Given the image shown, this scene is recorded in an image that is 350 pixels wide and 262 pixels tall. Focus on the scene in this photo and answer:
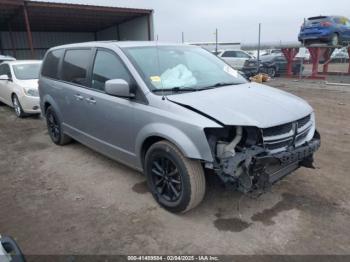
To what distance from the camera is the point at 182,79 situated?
3.64m

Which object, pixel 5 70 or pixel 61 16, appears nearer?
pixel 5 70

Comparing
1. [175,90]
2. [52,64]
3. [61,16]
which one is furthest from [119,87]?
[61,16]

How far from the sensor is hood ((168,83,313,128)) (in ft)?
9.48

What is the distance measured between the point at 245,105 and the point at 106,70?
186cm

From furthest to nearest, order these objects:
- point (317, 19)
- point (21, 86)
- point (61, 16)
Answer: point (61, 16) < point (317, 19) < point (21, 86)

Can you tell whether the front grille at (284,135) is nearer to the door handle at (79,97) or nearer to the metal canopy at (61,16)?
the door handle at (79,97)

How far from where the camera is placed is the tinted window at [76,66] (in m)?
4.40

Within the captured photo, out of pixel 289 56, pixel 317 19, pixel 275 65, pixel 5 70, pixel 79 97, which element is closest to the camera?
pixel 79 97

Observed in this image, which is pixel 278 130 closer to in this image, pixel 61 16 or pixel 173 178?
pixel 173 178

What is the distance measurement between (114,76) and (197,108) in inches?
52.8

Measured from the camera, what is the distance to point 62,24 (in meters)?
23.2

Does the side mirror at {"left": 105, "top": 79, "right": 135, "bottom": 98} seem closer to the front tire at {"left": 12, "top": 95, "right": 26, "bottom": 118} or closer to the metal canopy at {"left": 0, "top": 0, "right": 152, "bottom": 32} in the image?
the front tire at {"left": 12, "top": 95, "right": 26, "bottom": 118}

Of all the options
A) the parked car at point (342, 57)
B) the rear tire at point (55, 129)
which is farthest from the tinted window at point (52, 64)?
the parked car at point (342, 57)

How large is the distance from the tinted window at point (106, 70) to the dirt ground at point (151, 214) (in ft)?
4.24
